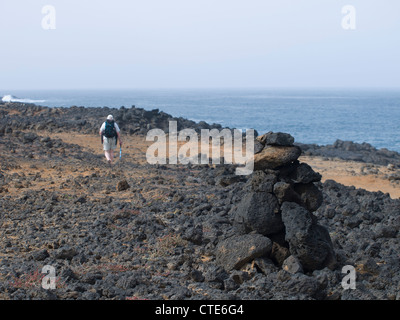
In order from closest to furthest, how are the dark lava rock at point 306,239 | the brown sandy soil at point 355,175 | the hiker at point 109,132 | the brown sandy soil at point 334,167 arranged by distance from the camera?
the dark lava rock at point 306,239
the hiker at point 109,132
the brown sandy soil at point 355,175
the brown sandy soil at point 334,167

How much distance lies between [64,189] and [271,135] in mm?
7572

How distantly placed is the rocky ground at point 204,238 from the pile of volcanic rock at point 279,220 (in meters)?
0.02

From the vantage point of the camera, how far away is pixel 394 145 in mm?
45719

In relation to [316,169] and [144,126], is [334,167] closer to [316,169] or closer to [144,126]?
[316,169]

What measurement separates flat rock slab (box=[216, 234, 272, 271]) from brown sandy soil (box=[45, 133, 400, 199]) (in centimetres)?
1112

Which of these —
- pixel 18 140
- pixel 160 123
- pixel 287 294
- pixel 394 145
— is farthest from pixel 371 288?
pixel 394 145

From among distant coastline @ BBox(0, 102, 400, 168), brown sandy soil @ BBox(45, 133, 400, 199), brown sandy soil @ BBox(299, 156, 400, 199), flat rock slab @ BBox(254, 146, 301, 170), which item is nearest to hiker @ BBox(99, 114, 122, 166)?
brown sandy soil @ BBox(45, 133, 400, 199)

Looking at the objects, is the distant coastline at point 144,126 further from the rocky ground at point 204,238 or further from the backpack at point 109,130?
the rocky ground at point 204,238

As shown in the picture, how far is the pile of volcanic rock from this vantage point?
7828 millimetres

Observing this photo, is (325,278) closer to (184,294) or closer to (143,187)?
(184,294)

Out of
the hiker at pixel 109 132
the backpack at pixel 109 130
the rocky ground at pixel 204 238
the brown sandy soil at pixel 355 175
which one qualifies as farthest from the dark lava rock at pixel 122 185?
the brown sandy soil at pixel 355 175

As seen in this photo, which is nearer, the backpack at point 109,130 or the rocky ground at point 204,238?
the rocky ground at point 204,238

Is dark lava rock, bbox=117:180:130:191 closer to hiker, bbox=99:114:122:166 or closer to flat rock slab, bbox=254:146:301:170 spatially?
hiker, bbox=99:114:122:166

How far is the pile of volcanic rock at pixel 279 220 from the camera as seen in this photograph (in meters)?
7.83
